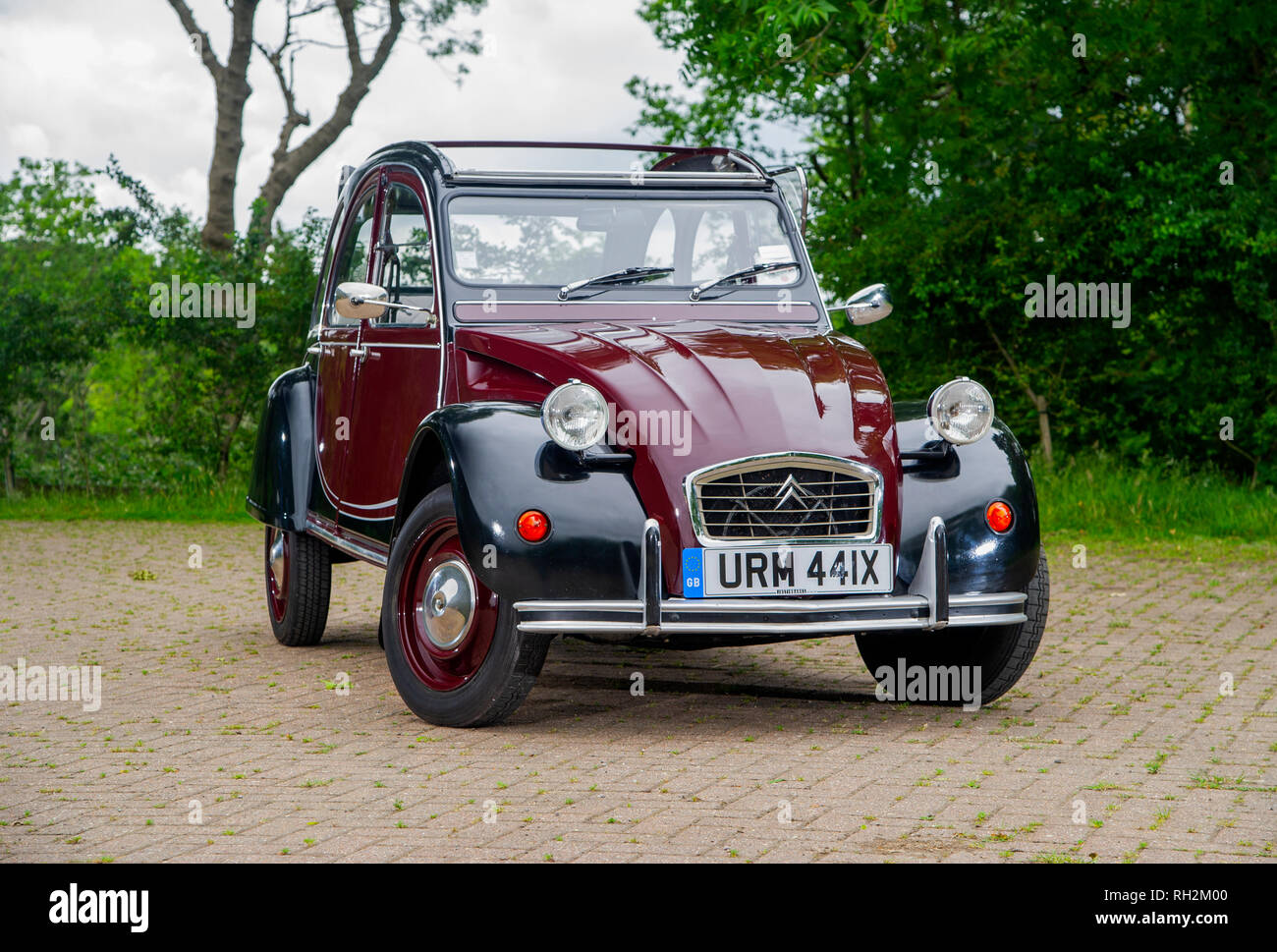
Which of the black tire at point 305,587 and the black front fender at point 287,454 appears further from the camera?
the black tire at point 305,587

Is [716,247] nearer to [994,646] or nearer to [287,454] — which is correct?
[994,646]

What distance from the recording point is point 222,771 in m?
5.40

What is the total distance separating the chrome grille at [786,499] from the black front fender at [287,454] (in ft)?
10.1

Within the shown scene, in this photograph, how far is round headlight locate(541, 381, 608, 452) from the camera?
18.7 feet

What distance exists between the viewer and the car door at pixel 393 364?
6.94 meters

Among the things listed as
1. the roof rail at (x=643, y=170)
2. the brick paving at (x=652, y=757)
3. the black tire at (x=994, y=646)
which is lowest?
the brick paving at (x=652, y=757)

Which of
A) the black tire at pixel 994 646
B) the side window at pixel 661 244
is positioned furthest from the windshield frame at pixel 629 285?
the black tire at pixel 994 646

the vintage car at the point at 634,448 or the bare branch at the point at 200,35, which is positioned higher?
the bare branch at the point at 200,35

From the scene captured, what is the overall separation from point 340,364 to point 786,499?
2.93m

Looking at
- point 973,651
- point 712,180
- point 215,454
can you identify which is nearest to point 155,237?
point 215,454

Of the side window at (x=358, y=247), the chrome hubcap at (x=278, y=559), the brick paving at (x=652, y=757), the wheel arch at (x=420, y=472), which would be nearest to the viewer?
the brick paving at (x=652, y=757)

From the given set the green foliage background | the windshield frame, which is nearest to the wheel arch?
the windshield frame

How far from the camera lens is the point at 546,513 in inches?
223

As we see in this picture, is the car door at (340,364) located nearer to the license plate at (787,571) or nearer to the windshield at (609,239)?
the windshield at (609,239)
